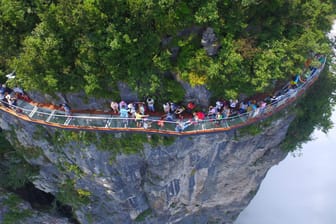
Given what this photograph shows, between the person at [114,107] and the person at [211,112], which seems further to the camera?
the person at [211,112]

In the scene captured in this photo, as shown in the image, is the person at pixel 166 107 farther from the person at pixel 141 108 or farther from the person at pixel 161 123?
the person at pixel 141 108

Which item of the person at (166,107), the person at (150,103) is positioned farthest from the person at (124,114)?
the person at (166,107)

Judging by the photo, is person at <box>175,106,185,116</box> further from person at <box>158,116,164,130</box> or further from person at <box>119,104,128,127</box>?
person at <box>119,104,128,127</box>

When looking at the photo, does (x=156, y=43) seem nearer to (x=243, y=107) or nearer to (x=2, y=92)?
(x=243, y=107)

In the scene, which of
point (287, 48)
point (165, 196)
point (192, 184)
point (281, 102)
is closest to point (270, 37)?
point (287, 48)

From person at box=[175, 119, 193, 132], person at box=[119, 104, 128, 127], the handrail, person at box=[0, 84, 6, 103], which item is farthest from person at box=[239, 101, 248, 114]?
person at box=[0, 84, 6, 103]

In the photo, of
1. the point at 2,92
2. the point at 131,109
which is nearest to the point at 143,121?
the point at 131,109

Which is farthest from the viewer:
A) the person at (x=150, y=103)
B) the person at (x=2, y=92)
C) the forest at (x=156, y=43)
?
the person at (x=2, y=92)
